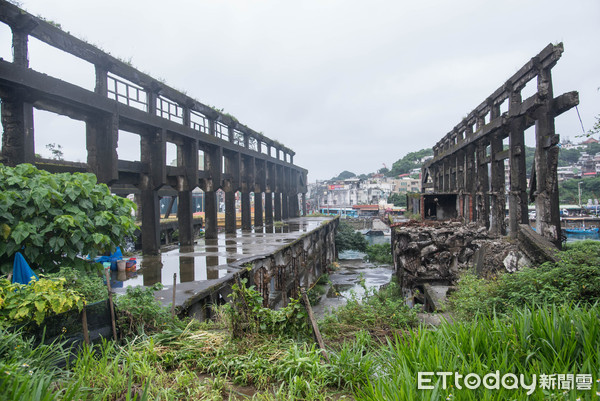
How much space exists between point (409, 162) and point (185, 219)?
129 meters

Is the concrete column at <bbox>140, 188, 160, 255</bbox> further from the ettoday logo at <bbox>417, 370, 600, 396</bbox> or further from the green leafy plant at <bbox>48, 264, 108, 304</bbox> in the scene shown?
the ettoday logo at <bbox>417, 370, 600, 396</bbox>

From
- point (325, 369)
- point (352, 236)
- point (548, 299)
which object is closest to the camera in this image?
point (325, 369)

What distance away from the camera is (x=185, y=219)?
53.5 ft

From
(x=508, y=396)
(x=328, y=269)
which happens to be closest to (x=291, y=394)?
(x=508, y=396)

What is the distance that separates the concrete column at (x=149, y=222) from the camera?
1356 cm

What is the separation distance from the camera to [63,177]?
6074mm

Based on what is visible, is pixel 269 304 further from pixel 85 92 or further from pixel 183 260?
→ pixel 85 92

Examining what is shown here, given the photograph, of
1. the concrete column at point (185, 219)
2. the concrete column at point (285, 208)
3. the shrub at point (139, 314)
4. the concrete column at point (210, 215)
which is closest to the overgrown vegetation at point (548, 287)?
the shrub at point (139, 314)

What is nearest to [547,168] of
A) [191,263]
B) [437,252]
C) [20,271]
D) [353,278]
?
[437,252]

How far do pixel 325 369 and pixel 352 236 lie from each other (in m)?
34.6

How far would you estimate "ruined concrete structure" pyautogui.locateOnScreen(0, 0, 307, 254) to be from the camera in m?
8.40

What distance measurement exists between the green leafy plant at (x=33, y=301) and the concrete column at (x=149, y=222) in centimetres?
950

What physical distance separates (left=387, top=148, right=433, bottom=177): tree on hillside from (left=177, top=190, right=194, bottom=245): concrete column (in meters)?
122

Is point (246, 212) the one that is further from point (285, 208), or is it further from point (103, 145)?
point (103, 145)
